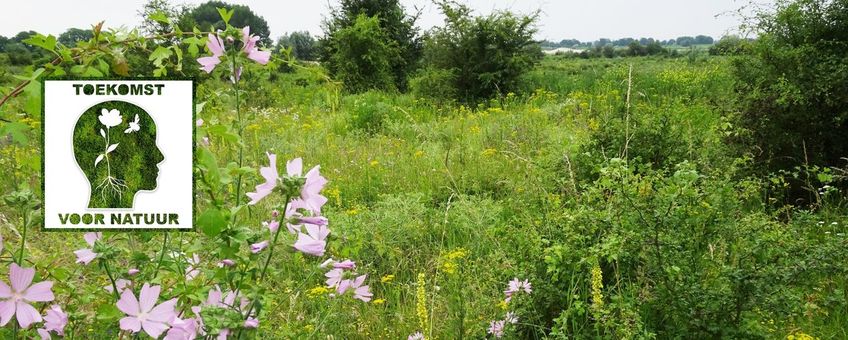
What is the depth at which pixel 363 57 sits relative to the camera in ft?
38.2

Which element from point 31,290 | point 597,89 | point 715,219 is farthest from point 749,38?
point 597,89

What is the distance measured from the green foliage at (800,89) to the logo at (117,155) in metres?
3.38

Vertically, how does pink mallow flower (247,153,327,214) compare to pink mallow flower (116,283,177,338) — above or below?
above

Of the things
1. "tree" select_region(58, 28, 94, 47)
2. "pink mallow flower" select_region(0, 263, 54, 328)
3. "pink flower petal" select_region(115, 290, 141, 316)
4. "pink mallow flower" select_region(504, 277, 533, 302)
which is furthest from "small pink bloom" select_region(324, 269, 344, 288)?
"pink mallow flower" select_region(504, 277, 533, 302)

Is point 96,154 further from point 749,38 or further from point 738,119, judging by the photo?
point 749,38

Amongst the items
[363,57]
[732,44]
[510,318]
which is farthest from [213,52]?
[363,57]

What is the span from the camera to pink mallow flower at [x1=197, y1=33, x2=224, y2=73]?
96 centimetres

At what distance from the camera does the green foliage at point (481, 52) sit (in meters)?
9.58

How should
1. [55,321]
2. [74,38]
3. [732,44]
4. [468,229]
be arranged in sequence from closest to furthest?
[55,321]
[74,38]
[468,229]
[732,44]

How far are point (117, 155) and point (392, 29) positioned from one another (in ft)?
45.4

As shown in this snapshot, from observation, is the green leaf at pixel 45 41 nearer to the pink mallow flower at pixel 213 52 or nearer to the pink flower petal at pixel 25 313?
the pink mallow flower at pixel 213 52

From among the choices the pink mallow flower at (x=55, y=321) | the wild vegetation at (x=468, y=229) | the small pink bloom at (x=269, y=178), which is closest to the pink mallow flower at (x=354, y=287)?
the wild vegetation at (x=468, y=229)

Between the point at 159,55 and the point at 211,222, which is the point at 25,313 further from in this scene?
the point at 159,55

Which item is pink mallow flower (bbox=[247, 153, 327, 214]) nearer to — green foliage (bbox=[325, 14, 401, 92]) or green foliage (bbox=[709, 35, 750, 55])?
green foliage (bbox=[709, 35, 750, 55])
